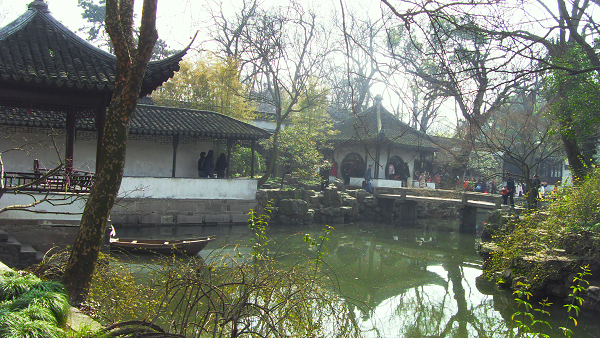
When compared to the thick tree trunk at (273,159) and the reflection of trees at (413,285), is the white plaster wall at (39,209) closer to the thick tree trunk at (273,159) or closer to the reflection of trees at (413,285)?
the reflection of trees at (413,285)

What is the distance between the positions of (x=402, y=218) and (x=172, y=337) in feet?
53.3

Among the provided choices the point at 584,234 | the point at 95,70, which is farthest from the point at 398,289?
the point at 95,70

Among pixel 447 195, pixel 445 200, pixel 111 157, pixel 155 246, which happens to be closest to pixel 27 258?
pixel 155 246

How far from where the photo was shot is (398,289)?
27.7 ft

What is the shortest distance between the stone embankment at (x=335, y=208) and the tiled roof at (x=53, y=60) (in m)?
7.08

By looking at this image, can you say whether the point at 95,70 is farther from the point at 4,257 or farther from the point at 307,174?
the point at 307,174

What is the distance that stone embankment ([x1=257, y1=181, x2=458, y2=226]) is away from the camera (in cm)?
1523

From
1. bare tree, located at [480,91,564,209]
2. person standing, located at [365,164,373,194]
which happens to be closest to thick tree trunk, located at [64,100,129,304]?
bare tree, located at [480,91,564,209]

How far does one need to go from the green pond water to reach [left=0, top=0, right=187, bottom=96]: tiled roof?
2.58 metres

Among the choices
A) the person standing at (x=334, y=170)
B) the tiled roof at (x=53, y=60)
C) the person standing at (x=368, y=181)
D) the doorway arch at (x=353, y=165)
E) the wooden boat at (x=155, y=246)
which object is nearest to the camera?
the tiled roof at (x=53, y=60)

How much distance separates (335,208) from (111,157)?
13.4 metres

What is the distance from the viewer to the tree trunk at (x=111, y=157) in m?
3.33

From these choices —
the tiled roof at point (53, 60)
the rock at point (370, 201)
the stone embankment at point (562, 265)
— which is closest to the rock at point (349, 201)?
the rock at point (370, 201)

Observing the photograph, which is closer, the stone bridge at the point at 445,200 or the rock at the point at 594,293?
the rock at the point at 594,293
